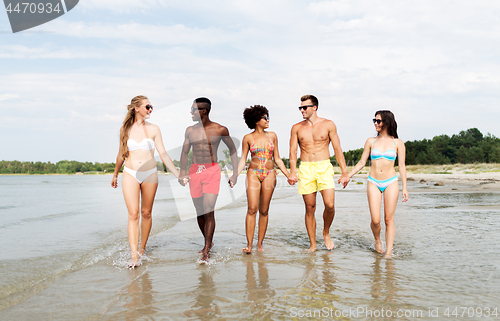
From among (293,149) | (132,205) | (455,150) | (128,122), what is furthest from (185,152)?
(455,150)

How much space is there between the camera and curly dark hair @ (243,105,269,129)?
20.3 ft

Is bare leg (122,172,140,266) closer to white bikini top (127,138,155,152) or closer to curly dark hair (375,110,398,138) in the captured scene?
white bikini top (127,138,155,152)

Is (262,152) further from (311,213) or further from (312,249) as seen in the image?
Result: (312,249)

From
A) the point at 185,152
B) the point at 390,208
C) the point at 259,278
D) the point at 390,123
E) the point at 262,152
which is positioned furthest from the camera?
the point at 262,152

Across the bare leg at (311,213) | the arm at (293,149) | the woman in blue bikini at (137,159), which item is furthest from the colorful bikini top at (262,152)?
the woman in blue bikini at (137,159)

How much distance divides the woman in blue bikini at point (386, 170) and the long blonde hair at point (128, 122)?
3751 millimetres

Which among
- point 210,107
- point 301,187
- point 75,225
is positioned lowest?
point 75,225

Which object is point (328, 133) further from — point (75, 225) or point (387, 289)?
Result: point (75, 225)

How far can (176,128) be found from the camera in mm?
6781

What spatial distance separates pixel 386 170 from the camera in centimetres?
578

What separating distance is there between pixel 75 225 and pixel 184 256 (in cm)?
649

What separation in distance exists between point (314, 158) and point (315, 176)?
1.06 feet

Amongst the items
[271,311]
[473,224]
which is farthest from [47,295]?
[473,224]

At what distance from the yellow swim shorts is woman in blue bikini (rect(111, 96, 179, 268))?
2213 millimetres
